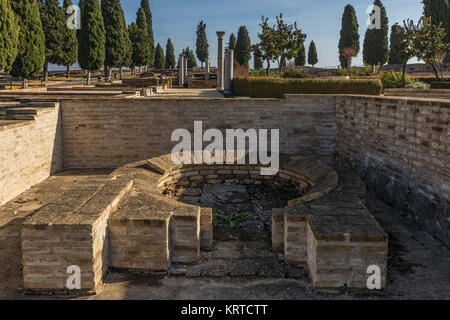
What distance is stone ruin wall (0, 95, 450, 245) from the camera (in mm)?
7816

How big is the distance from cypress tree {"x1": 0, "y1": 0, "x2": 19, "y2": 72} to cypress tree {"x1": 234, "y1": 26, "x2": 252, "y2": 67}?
38589 millimetres

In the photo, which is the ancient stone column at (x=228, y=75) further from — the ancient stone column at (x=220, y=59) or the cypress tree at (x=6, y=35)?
the cypress tree at (x=6, y=35)

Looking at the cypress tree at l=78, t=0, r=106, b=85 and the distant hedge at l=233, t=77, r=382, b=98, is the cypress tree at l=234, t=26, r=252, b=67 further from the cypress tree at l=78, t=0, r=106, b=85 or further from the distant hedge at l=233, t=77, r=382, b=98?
the distant hedge at l=233, t=77, r=382, b=98

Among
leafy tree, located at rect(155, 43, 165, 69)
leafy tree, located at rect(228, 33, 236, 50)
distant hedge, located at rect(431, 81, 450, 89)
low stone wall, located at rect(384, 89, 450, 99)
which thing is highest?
leafy tree, located at rect(228, 33, 236, 50)

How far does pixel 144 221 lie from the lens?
479 cm

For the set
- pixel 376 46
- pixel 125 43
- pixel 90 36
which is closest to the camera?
pixel 90 36

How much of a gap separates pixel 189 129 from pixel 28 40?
48.9ft

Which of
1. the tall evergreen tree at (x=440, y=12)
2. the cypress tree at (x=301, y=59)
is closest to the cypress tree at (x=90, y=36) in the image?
the tall evergreen tree at (x=440, y=12)

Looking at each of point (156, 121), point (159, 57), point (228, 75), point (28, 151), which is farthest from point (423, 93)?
point (159, 57)

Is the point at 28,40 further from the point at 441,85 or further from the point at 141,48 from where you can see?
the point at 441,85

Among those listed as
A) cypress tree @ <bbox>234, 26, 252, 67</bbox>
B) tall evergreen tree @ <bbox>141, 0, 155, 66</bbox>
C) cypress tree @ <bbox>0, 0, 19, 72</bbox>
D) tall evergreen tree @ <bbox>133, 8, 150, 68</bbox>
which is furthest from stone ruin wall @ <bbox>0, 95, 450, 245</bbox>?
cypress tree @ <bbox>234, 26, 252, 67</bbox>

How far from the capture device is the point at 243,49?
172ft

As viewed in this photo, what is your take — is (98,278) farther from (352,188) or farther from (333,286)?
(352,188)
